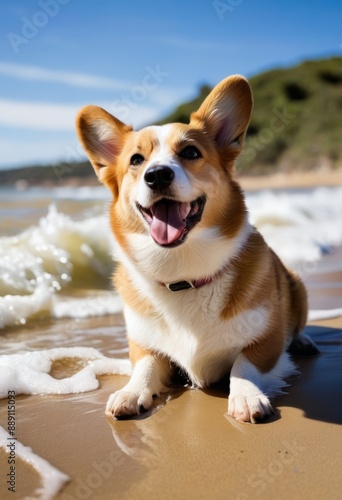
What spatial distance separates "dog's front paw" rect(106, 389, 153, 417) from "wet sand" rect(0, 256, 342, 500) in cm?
4

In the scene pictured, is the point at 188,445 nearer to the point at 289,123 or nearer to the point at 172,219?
the point at 172,219

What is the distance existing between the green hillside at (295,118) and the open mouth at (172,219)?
38504 millimetres

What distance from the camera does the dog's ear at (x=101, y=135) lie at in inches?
125

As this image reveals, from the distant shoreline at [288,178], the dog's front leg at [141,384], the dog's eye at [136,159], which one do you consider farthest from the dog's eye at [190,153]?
the distant shoreline at [288,178]

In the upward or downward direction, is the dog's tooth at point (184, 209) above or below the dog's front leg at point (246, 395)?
above

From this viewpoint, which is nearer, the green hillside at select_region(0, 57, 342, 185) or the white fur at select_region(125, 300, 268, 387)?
the white fur at select_region(125, 300, 268, 387)

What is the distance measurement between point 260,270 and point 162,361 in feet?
2.11

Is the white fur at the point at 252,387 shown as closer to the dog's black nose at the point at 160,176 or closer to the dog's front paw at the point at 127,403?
the dog's front paw at the point at 127,403

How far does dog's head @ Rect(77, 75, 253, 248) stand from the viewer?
268 centimetres

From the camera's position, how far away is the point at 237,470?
79.4 inches

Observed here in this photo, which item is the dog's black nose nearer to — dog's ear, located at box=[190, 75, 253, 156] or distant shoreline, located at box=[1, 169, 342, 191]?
dog's ear, located at box=[190, 75, 253, 156]

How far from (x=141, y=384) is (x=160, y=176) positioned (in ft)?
3.06

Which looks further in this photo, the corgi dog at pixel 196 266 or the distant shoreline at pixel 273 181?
the distant shoreline at pixel 273 181

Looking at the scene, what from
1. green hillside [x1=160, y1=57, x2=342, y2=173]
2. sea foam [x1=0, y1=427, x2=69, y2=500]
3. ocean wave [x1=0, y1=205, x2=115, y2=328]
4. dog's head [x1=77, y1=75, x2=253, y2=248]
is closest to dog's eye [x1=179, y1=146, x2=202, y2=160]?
dog's head [x1=77, y1=75, x2=253, y2=248]
